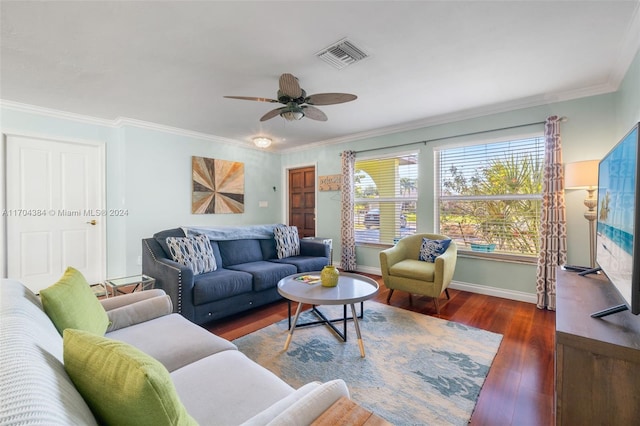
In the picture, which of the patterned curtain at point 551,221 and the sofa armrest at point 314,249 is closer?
the patterned curtain at point 551,221

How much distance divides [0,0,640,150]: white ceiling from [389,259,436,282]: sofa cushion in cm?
194

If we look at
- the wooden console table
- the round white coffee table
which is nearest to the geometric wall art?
the round white coffee table

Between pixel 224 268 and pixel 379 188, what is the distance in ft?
9.07

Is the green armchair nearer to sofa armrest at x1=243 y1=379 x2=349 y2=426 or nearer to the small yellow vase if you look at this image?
the small yellow vase

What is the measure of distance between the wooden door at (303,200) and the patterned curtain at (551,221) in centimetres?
358

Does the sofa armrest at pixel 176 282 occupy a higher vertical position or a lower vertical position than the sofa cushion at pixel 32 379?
lower

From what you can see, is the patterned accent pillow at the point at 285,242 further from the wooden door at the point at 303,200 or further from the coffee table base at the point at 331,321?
the wooden door at the point at 303,200

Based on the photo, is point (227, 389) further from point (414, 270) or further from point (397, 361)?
point (414, 270)

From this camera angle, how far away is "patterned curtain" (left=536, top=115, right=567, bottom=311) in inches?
120

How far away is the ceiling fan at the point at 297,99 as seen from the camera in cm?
237

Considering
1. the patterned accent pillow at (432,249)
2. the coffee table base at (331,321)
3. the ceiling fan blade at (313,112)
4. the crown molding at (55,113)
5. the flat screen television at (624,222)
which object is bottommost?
the coffee table base at (331,321)

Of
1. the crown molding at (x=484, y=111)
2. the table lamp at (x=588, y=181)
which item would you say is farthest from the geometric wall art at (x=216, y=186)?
the table lamp at (x=588, y=181)

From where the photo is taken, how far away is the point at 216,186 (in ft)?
16.3

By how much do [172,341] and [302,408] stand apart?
1.00 meters
